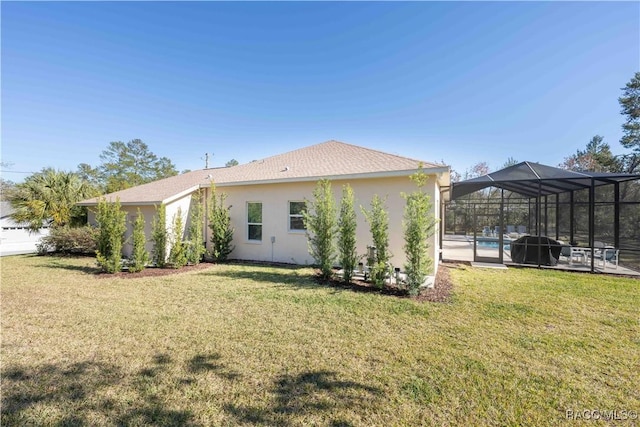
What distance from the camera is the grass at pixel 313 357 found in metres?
2.56

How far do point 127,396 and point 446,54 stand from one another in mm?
14536

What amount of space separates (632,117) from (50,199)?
42.5m

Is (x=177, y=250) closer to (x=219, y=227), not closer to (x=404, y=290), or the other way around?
(x=219, y=227)

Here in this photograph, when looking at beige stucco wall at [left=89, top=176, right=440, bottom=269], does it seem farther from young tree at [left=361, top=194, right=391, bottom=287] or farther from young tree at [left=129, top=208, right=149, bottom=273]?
young tree at [left=361, top=194, right=391, bottom=287]

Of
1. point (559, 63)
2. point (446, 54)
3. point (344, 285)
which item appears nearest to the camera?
point (344, 285)

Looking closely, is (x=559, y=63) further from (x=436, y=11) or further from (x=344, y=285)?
(x=344, y=285)

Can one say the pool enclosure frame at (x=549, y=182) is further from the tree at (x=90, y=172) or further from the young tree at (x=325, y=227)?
the tree at (x=90, y=172)

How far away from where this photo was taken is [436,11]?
9.52 meters

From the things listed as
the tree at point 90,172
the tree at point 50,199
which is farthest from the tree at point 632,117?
the tree at point 90,172

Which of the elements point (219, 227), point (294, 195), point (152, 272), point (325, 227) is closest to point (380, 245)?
point (325, 227)

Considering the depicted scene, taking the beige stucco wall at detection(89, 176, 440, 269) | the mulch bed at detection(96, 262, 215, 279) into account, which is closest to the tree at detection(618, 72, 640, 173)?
the beige stucco wall at detection(89, 176, 440, 269)

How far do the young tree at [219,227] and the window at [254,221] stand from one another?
0.86m

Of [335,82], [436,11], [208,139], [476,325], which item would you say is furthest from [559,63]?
[208,139]

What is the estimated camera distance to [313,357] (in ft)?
11.6
